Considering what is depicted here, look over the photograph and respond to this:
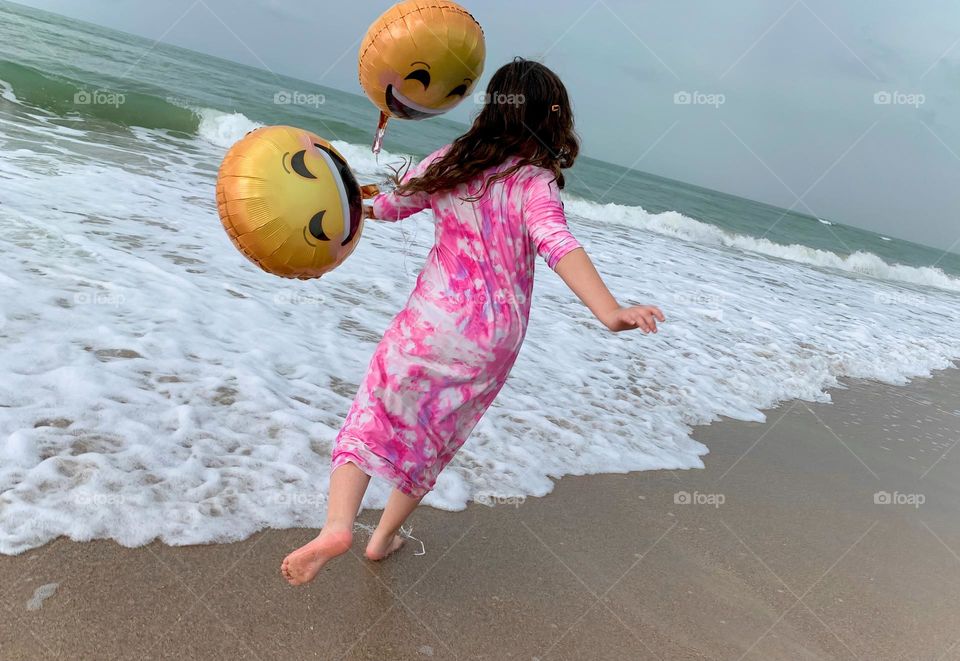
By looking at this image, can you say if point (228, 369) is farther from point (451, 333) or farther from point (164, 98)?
point (164, 98)

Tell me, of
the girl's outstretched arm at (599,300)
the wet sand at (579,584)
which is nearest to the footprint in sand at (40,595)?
the wet sand at (579,584)

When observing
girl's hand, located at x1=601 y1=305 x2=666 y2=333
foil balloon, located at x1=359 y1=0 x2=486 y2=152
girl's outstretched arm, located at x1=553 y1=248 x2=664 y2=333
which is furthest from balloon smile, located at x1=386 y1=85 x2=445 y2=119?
girl's hand, located at x1=601 y1=305 x2=666 y2=333

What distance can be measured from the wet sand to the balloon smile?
1523mm

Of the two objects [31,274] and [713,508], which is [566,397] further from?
[31,274]

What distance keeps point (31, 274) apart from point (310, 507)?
264 centimetres

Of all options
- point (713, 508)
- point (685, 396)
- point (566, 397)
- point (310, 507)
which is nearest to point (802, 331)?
point (685, 396)

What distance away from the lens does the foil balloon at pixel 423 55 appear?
2.36 metres

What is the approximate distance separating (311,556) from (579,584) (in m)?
1.19

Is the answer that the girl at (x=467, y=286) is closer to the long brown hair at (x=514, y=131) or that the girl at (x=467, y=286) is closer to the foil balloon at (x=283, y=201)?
the long brown hair at (x=514, y=131)

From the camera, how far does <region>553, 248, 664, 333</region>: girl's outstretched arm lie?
1.93 m

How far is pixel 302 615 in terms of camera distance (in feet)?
7.63

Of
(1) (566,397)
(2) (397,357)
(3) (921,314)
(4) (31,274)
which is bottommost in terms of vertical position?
(4) (31,274)

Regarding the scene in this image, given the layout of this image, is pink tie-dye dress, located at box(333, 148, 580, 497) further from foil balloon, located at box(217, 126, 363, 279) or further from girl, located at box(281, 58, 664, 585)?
foil balloon, located at box(217, 126, 363, 279)

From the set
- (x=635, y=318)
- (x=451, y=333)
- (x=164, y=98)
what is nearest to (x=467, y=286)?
(x=451, y=333)
